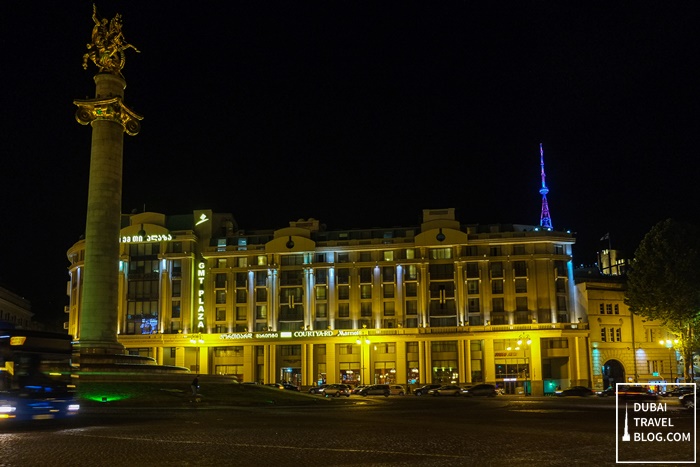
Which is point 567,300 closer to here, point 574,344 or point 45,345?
point 574,344

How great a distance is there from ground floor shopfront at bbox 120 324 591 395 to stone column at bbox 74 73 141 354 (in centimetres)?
5201

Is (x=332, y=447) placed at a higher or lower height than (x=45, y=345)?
lower

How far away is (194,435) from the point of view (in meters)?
23.4

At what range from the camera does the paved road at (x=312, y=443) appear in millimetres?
16609

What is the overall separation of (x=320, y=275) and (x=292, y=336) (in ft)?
31.9

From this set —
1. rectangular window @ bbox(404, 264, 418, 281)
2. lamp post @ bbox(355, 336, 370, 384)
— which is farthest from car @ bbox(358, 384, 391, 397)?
rectangular window @ bbox(404, 264, 418, 281)

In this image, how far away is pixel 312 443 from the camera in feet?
68.0

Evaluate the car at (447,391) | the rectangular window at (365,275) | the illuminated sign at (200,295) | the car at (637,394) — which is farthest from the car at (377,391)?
the illuminated sign at (200,295)

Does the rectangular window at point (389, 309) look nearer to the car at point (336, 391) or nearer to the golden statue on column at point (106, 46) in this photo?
the car at point (336, 391)

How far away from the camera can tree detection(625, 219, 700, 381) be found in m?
69.9

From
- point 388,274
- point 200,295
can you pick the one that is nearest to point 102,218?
point 200,295

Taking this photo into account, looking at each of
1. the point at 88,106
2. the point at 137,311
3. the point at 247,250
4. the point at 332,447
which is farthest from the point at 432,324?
the point at 332,447

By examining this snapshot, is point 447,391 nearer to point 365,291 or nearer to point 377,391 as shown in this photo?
point 377,391

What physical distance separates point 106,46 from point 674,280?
181ft
